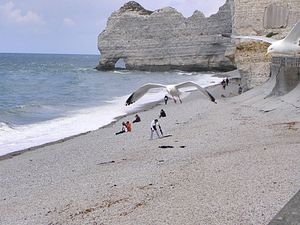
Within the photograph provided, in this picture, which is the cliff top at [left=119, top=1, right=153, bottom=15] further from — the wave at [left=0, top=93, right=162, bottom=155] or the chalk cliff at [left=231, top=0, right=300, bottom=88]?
the chalk cliff at [left=231, top=0, right=300, bottom=88]

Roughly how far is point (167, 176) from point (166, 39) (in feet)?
210

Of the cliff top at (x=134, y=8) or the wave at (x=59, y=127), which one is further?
the cliff top at (x=134, y=8)

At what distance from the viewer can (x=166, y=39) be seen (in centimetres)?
7175

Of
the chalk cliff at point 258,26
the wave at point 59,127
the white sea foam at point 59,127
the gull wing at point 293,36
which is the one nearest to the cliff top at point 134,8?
the white sea foam at point 59,127

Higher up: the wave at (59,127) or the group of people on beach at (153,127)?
the group of people on beach at (153,127)

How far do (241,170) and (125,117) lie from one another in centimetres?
1631

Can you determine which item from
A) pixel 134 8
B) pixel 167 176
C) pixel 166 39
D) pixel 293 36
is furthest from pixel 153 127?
pixel 134 8

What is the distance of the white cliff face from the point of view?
224 feet

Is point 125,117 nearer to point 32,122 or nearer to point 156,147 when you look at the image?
point 32,122

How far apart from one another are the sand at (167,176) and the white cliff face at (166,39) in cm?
5176

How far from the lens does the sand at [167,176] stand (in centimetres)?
680

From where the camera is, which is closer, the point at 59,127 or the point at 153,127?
the point at 153,127

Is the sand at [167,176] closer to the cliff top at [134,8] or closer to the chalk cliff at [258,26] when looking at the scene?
the chalk cliff at [258,26]

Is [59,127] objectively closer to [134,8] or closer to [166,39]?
[166,39]
